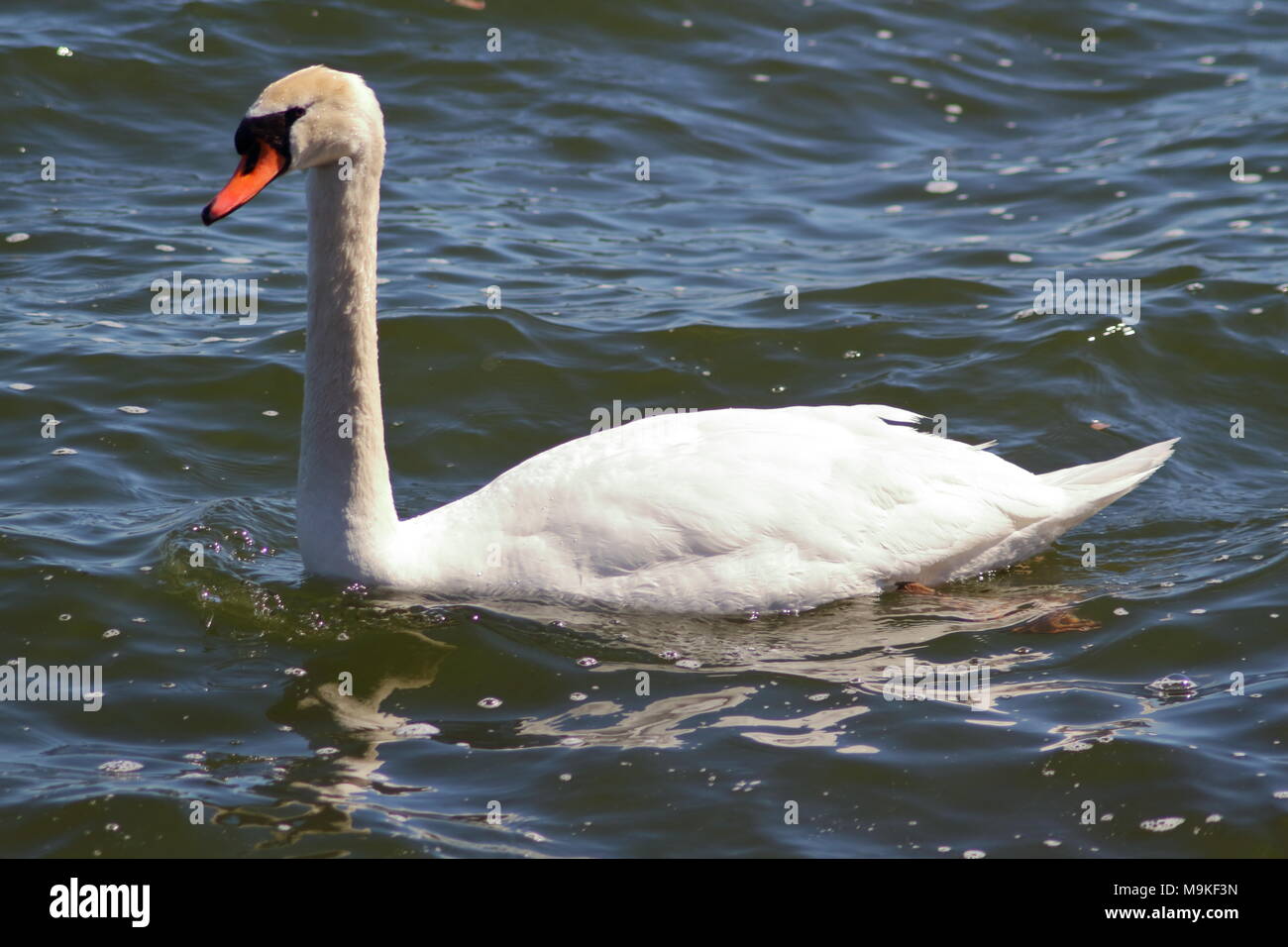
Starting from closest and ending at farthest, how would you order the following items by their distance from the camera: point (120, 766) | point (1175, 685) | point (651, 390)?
point (120, 766) < point (1175, 685) < point (651, 390)

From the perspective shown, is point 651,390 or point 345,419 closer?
point 345,419

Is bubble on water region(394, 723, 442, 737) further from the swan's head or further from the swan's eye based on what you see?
the swan's eye

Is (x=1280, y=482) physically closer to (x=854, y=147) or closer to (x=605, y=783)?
(x=605, y=783)

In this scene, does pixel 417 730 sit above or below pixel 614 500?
below

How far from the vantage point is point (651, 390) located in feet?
34.5

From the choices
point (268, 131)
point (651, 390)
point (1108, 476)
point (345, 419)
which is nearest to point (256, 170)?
point (268, 131)

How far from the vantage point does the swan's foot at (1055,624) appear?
7.50 metres

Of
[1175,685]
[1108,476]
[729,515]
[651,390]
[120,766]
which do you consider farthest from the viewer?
[651,390]

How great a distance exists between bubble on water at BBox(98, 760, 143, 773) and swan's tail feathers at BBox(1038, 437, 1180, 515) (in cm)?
441

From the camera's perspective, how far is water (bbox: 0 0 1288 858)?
6160 millimetres

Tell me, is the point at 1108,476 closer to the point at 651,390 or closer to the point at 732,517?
the point at 732,517

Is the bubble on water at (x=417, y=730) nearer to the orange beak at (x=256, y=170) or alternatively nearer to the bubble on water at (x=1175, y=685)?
the orange beak at (x=256, y=170)

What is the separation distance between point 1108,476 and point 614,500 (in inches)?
98.9

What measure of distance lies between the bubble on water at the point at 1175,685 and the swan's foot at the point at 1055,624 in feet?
1.62
